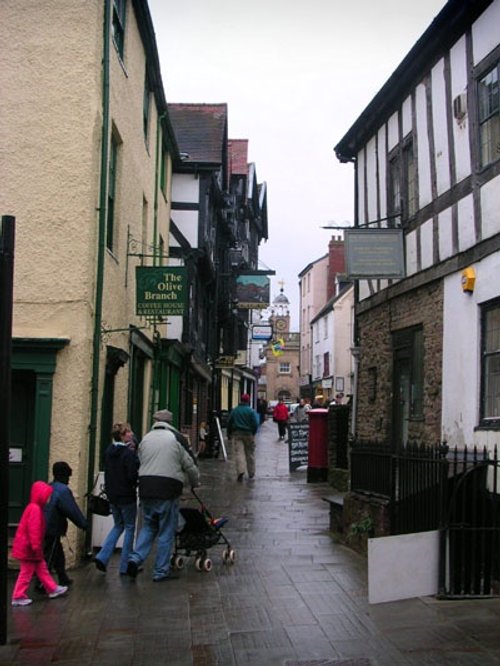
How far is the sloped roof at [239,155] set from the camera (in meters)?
40.0

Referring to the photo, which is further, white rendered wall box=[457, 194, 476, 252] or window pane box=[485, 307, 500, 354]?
white rendered wall box=[457, 194, 476, 252]

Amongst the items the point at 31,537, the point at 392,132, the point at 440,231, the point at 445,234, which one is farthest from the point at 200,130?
the point at 31,537

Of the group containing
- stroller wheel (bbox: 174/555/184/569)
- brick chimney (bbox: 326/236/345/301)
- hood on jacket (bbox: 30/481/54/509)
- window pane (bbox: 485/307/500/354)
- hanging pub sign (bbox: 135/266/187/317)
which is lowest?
stroller wheel (bbox: 174/555/184/569)

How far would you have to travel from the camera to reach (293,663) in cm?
597

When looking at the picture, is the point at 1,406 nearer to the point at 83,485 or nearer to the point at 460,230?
the point at 83,485

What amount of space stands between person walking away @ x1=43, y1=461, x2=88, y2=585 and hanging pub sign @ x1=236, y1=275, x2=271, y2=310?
1992 cm

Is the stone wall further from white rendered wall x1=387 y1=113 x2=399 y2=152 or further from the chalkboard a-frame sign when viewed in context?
the chalkboard a-frame sign

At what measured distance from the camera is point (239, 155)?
4059 cm

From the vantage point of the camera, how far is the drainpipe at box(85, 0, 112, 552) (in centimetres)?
1039

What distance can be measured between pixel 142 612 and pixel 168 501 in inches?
66.1

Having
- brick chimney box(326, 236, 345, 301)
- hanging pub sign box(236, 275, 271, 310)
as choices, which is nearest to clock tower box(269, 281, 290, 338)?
brick chimney box(326, 236, 345, 301)

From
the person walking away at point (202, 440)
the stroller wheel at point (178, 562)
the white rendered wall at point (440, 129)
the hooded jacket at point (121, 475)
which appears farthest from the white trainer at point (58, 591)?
the person walking away at point (202, 440)

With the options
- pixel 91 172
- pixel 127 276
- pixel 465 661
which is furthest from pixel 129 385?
pixel 465 661

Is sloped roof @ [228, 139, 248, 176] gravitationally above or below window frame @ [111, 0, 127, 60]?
above
